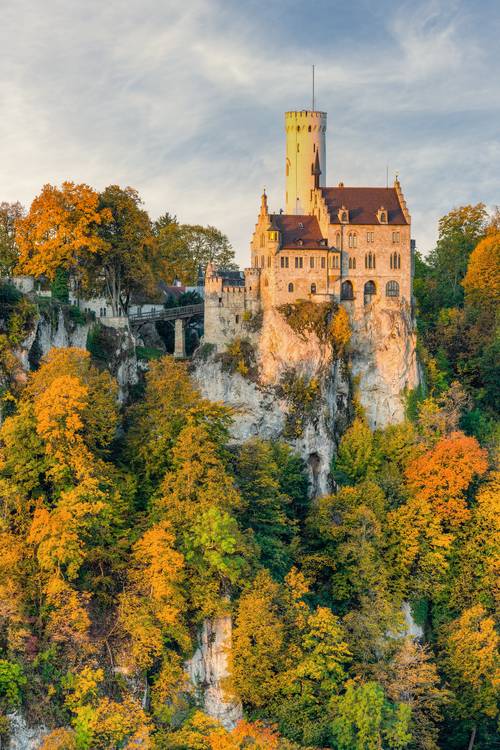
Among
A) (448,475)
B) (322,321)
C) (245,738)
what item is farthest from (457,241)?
(245,738)

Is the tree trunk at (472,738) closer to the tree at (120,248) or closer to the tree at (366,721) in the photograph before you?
the tree at (366,721)

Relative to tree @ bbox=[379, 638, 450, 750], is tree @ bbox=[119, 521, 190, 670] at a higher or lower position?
higher

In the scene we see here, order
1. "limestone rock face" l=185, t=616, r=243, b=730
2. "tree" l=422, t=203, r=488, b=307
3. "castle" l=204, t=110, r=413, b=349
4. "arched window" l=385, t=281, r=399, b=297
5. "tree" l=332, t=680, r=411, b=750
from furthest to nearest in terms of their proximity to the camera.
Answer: "tree" l=422, t=203, r=488, b=307 < "arched window" l=385, t=281, r=399, b=297 < "castle" l=204, t=110, r=413, b=349 < "limestone rock face" l=185, t=616, r=243, b=730 < "tree" l=332, t=680, r=411, b=750

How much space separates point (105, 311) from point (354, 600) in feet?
68.1

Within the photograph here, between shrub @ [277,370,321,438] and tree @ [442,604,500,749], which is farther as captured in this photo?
shrub @ [277,370,321,438]

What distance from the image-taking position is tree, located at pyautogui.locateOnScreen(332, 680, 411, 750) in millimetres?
42562

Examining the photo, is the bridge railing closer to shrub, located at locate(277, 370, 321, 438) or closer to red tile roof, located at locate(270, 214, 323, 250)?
red tile roof, located at locate(270, 214, 323, 250)

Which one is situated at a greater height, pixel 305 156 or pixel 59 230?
pixel 305 156

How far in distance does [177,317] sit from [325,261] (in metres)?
9.73

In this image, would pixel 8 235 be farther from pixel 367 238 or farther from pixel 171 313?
pixel 367 238

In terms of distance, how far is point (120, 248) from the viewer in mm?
58688

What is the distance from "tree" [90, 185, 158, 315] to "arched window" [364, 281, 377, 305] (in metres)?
12.3

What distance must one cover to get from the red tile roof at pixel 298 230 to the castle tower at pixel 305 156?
7.95ft

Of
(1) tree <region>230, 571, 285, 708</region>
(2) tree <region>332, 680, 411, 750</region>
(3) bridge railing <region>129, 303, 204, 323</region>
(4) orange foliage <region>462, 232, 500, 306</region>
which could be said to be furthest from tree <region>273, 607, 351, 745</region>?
(4) orange foliage <region>462, 232, 500, 306</region>
